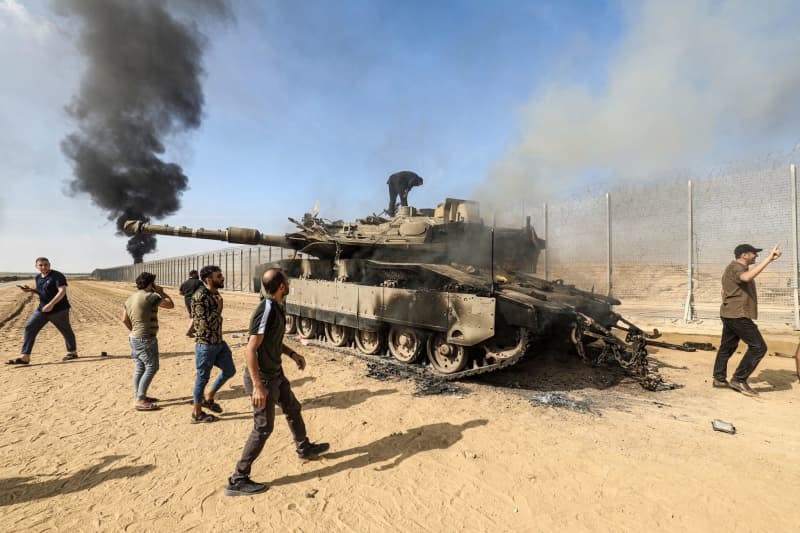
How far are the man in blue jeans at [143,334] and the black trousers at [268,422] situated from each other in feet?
6.80

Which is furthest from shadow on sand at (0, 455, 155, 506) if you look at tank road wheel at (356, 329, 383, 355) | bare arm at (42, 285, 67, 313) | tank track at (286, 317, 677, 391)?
tank road wheel at (356, 329, 383, 355)

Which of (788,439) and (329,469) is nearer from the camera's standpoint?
(329,469)

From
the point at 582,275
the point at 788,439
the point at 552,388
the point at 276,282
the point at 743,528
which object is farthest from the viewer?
the point at 582,275

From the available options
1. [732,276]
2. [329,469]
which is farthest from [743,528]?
[732,276]

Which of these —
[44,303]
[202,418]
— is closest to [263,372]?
[202,418]

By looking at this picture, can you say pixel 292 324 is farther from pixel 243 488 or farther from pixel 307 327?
pixel 243 488

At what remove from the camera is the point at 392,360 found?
7438 mm

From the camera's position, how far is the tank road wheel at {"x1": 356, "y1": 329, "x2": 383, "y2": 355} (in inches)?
312

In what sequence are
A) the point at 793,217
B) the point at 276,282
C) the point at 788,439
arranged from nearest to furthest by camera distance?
the point at 276,282 < the point at 788,439 < the point at 793,217

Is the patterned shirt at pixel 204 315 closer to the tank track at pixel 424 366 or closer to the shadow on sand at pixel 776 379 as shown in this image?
the tank track at pixel 424 366

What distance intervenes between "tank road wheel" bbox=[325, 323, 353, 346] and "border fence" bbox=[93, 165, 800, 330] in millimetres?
6036

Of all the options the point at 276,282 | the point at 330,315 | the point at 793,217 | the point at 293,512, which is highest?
the point at 793,217

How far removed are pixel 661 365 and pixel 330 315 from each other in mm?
6132

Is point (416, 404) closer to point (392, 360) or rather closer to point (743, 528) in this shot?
point (392, 360)
